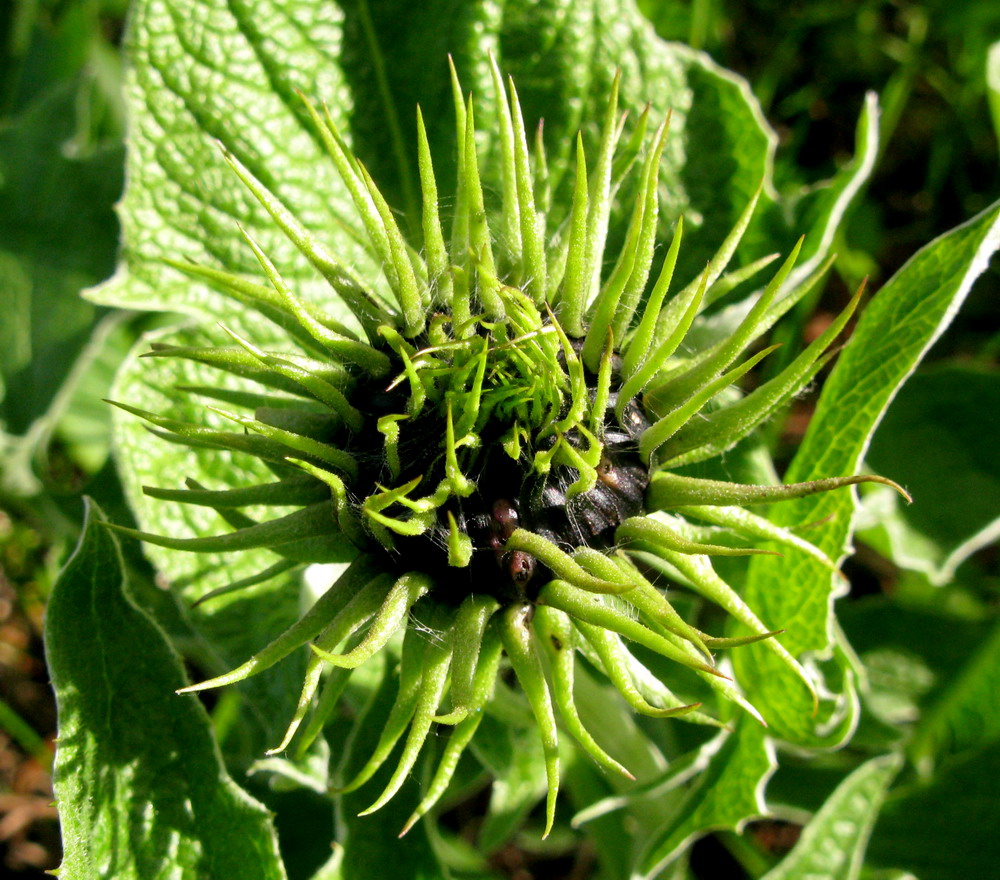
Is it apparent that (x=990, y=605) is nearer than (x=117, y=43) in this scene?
Yes

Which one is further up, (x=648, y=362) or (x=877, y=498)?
(x=648, y=362)

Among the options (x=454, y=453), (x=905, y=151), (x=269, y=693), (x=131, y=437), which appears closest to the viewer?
(x=454, y=453)

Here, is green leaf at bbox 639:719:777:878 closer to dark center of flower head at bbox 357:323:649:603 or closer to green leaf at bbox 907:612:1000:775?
dark center of flower head at bbox 357:323:649:603

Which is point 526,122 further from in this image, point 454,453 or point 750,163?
point 454,453

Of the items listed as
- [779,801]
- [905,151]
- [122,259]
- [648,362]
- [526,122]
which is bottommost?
[779,801]

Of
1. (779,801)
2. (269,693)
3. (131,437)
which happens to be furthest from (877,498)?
(131,437)

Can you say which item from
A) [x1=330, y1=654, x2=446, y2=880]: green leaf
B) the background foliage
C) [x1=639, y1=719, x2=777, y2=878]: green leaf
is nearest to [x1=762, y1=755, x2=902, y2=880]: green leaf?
the background foliage
